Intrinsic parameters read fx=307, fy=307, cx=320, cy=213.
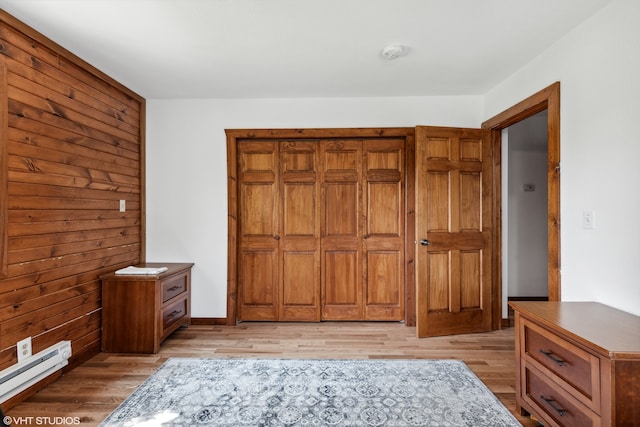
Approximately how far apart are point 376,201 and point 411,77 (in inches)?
49.0

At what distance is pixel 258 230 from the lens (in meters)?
3.37

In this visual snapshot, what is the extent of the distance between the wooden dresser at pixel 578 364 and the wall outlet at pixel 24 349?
3.07 m

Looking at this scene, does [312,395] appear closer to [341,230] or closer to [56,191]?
[341,230]

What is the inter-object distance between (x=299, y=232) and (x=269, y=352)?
1.23 m

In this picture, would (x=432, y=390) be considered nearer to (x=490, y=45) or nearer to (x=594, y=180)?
(x=594, y=180)

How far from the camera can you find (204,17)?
1.93m

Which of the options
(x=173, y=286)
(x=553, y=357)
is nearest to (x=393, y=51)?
(x=553, y=357)

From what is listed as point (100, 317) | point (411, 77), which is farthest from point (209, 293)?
point (411, 77)

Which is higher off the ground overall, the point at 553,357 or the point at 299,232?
the point at 299,232

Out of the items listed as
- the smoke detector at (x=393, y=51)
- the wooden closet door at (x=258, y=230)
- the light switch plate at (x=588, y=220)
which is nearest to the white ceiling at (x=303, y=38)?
the smoke detector at (x=393, y=51)

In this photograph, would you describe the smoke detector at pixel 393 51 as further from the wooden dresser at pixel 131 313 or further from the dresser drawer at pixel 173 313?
the dresser drawer at pixel 173 313

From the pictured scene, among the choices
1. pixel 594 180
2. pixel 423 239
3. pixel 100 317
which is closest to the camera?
pixel 594 180

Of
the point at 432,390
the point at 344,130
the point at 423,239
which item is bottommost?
the point at 432,390

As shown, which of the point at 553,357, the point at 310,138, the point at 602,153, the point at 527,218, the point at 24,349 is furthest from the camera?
the point at 527,218
